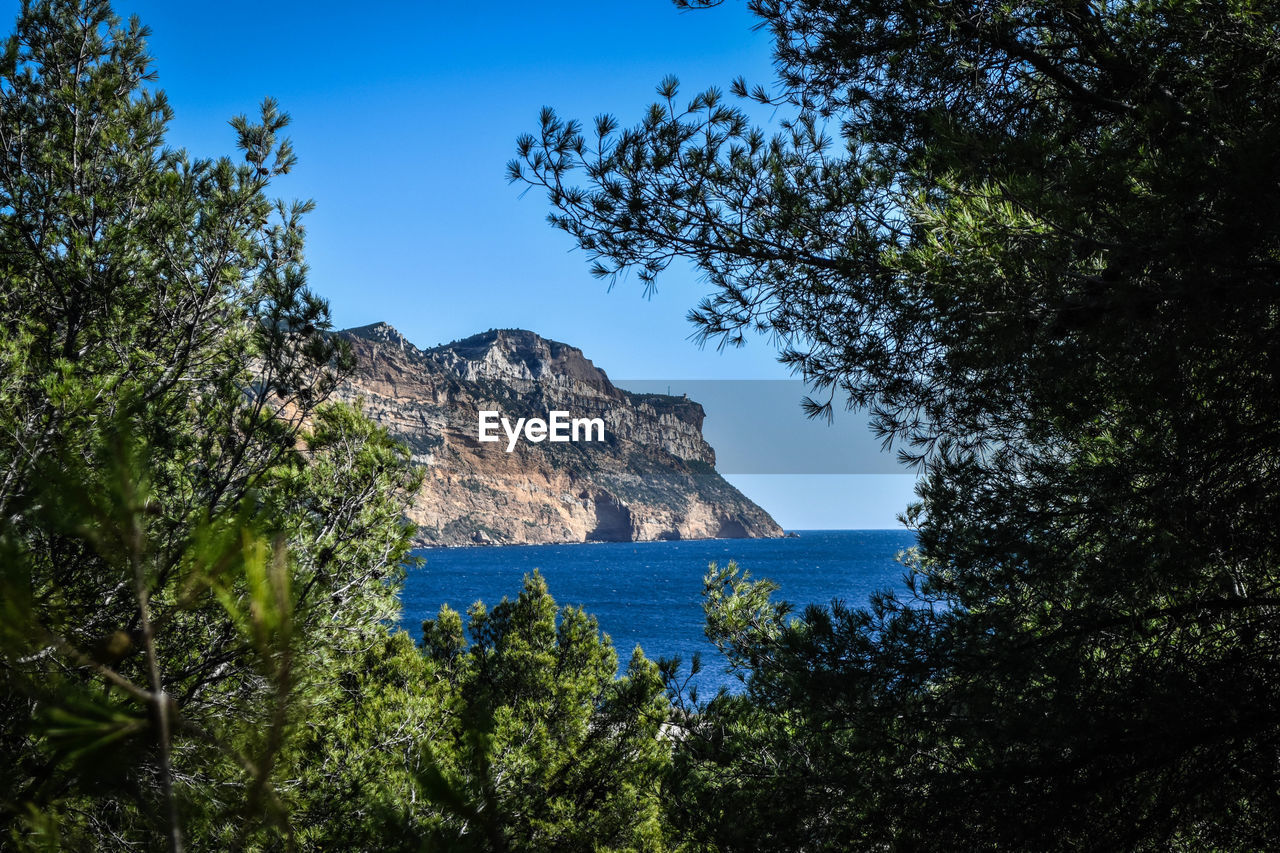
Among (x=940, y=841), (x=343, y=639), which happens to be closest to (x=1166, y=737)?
(x=940, y=841)

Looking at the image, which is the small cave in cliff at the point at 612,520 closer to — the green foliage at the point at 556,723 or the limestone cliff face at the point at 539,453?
the limestone cliff face at the point at 539,453

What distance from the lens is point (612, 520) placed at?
13875 cm

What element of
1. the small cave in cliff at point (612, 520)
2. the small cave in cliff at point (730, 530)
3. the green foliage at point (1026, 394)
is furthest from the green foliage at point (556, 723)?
the small cave in cliff at point (730, 530)

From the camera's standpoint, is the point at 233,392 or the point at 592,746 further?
the point at 592,746

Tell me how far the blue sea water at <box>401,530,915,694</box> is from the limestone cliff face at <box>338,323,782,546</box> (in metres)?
7.37

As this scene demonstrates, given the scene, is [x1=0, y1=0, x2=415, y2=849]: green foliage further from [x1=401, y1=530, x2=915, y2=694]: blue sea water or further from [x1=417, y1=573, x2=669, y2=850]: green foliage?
[x1=401, y1=530, x2=915, y2=694]: blue sea water

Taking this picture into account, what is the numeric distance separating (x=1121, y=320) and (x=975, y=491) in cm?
134

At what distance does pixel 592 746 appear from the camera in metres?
9.36

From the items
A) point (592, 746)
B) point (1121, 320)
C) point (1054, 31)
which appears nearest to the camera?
point (1121, 320)

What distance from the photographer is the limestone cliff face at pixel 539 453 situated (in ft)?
386

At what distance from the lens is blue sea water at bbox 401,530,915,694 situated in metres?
39.8

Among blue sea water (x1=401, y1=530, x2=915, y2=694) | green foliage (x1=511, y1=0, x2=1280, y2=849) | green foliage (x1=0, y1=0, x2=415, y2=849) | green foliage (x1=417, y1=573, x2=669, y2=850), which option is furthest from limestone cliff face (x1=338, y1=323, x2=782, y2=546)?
green foliage (x1=511, y1=0, x2=1280, y2=849)

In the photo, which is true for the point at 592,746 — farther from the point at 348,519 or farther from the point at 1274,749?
the point at 1274,749

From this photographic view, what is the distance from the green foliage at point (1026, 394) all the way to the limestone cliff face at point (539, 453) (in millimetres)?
98540
